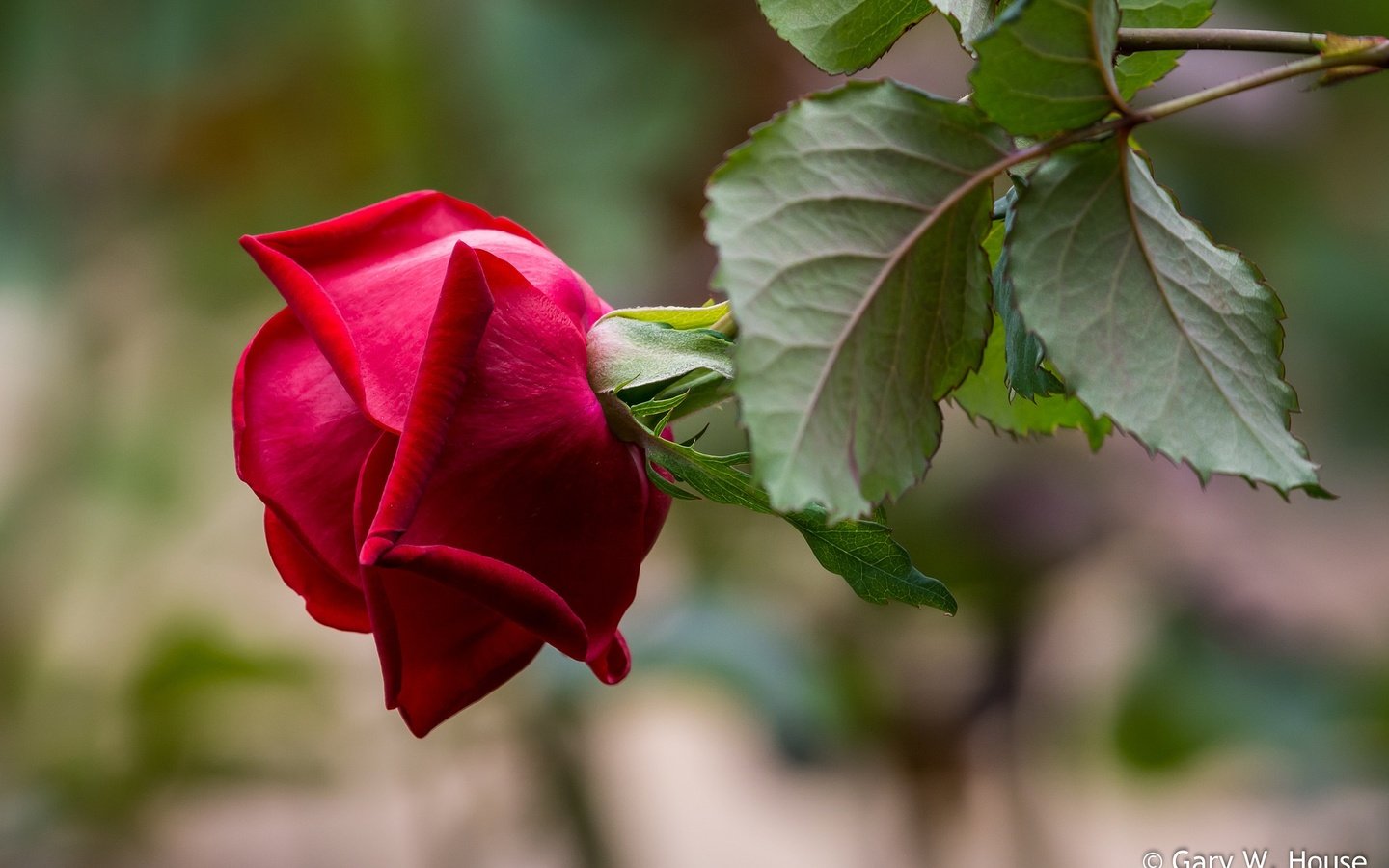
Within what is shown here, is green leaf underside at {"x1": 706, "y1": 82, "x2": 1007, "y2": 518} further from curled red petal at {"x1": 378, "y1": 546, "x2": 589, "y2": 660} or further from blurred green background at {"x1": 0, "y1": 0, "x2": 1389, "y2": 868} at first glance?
blurred green background at {"x1": 0, "y1": 0, "x2": 1389, "y2": 868}

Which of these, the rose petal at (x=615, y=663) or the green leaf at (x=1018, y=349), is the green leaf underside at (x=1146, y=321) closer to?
the green leaf at (x=1018, y=349)

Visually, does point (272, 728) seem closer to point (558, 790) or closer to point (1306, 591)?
point (558, 790)

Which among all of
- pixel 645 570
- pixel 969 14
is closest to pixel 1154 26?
pixel 969 14

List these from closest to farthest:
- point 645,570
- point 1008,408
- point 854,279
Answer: point 854,279
point 1008,408
point 645,570

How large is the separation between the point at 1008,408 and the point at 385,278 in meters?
0.16

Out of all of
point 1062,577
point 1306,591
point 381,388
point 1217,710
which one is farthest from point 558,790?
point 381,388

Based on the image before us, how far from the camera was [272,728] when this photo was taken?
1117mm

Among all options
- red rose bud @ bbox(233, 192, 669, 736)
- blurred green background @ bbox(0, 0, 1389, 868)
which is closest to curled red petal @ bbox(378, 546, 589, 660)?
red rose bud @ bbox(233, 192, 669, 736)

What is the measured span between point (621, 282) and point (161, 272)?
0.56m

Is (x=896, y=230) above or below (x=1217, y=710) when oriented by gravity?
above

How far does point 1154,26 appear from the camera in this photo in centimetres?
26

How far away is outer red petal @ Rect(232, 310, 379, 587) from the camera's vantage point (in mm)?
244

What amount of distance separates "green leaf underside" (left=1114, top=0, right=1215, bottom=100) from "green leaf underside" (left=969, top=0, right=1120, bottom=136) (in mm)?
50

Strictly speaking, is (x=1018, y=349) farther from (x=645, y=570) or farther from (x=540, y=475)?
(x=645, y=570)
